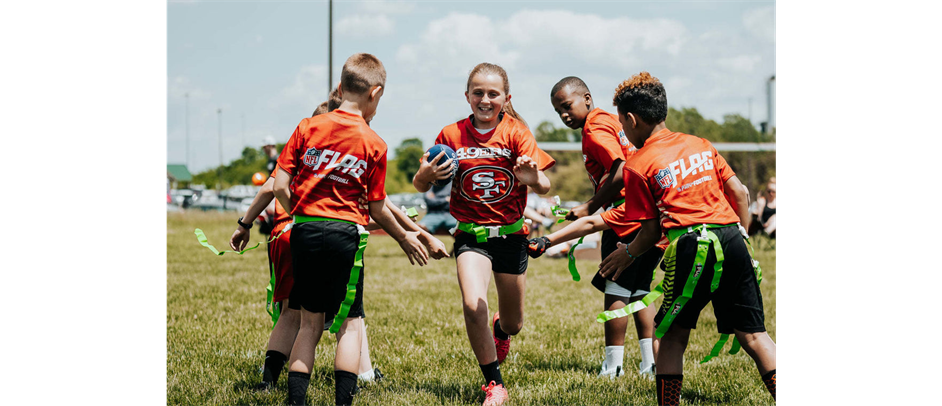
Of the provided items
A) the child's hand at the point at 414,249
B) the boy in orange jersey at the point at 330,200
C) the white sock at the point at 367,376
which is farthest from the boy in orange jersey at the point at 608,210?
the white sock at the point at 367,376

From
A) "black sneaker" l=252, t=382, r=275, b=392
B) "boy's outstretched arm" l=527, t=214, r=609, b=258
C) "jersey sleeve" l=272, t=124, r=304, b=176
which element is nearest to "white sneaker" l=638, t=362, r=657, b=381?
"boy's outstretched arm" l=527, t=214, r=609, b=258

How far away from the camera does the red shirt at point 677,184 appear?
397 cm

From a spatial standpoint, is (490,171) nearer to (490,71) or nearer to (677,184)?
(490,71)

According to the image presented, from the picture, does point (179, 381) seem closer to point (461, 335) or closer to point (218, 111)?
point (461, 335)

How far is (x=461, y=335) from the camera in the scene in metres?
7.22

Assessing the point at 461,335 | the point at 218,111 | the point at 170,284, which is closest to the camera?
the point at 461,335

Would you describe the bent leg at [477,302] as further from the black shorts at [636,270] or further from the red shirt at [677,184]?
the red shirt at [677,184]

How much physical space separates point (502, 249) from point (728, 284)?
1.60 m

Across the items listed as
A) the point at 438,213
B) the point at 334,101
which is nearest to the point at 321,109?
the point at 334,101

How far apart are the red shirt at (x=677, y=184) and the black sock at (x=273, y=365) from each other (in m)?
2.67

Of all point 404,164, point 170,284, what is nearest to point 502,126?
point 170,284

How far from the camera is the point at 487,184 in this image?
500 cm
